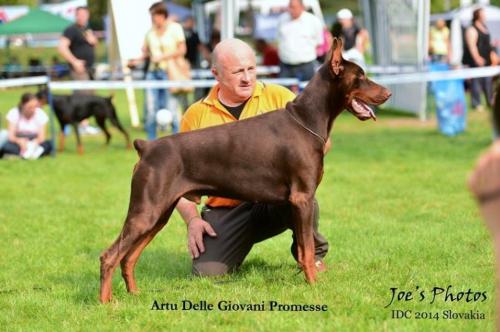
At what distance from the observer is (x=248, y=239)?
241 inches

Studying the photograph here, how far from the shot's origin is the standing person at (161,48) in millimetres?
14766

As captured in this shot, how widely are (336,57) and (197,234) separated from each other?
1.64m

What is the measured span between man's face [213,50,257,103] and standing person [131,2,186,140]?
8.99 metres

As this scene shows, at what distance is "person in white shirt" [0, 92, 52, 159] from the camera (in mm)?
13359

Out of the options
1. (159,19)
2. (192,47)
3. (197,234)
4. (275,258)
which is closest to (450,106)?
(159,19)

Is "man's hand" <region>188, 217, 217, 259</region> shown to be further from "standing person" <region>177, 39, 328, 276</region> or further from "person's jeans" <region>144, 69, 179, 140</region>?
"person's jeans" <region>144, 69, 179, 140</region>

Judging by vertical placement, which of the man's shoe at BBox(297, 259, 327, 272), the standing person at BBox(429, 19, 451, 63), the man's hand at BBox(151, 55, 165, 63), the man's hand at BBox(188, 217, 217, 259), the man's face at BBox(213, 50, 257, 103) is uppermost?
the man's face at BBox(213, 50, 257, 103)

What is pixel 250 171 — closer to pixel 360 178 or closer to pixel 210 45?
pixel 360 178

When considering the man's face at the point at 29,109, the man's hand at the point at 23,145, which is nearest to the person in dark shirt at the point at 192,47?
the man's face at the point at 29,109

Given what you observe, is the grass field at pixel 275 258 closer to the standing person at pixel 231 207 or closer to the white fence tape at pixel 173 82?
the standing person at pixel 231 207

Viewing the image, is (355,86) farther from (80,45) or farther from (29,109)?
(80,45)

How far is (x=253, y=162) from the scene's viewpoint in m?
5.25

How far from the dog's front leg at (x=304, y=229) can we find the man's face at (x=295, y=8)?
1036 cm

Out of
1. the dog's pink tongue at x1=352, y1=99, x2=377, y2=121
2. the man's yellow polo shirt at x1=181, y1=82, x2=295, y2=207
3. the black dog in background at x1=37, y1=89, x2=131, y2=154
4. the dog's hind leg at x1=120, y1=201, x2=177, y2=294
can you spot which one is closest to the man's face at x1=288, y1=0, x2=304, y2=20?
the black dog in background at x1=37, y1=89, x2=131, y2=154
